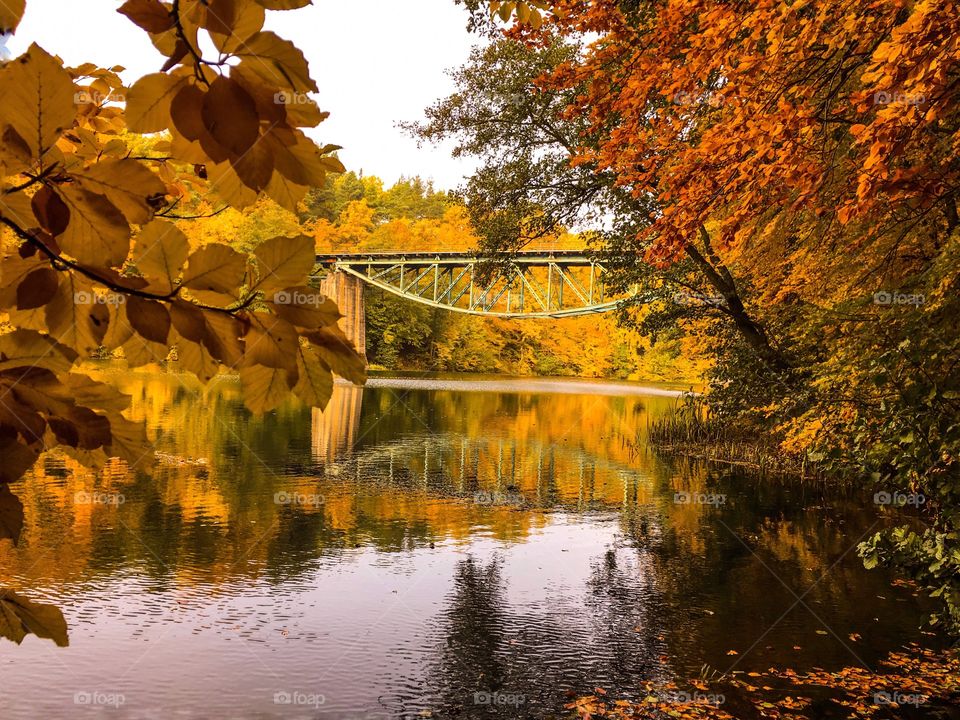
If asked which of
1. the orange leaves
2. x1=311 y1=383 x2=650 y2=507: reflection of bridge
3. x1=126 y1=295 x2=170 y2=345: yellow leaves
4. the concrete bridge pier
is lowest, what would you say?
x1=311 y1=383 x2=650 y2=507: reflection of bridge

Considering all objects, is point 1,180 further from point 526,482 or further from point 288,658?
point 526,482

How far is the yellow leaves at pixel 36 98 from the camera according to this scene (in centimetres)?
67

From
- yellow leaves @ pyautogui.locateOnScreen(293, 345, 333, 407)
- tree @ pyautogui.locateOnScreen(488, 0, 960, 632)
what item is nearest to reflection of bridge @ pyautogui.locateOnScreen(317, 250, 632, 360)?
tree @ pyautogui.locateOnScreen(488, 0, 960, 632)

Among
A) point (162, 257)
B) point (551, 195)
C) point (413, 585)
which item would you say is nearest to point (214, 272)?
point (162, 257)

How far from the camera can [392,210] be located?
2876 inches

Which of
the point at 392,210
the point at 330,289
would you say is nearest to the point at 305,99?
the point at 330,289

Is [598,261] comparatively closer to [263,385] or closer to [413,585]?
[413,585]

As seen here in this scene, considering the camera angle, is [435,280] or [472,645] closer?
[472,645]

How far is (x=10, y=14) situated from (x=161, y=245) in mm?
268

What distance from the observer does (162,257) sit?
0.78 m

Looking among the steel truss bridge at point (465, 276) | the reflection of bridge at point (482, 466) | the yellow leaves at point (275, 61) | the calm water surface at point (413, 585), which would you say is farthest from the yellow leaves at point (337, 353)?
the steel truss bridge at point (465, 276)

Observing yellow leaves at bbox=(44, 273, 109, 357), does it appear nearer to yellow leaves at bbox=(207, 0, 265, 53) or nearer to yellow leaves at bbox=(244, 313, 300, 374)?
yellow leaves at bbox=(244, 313, 300, 374)

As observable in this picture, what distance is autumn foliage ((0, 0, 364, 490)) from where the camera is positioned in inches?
27.4

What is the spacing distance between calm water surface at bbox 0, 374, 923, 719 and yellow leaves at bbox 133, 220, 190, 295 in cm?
562
